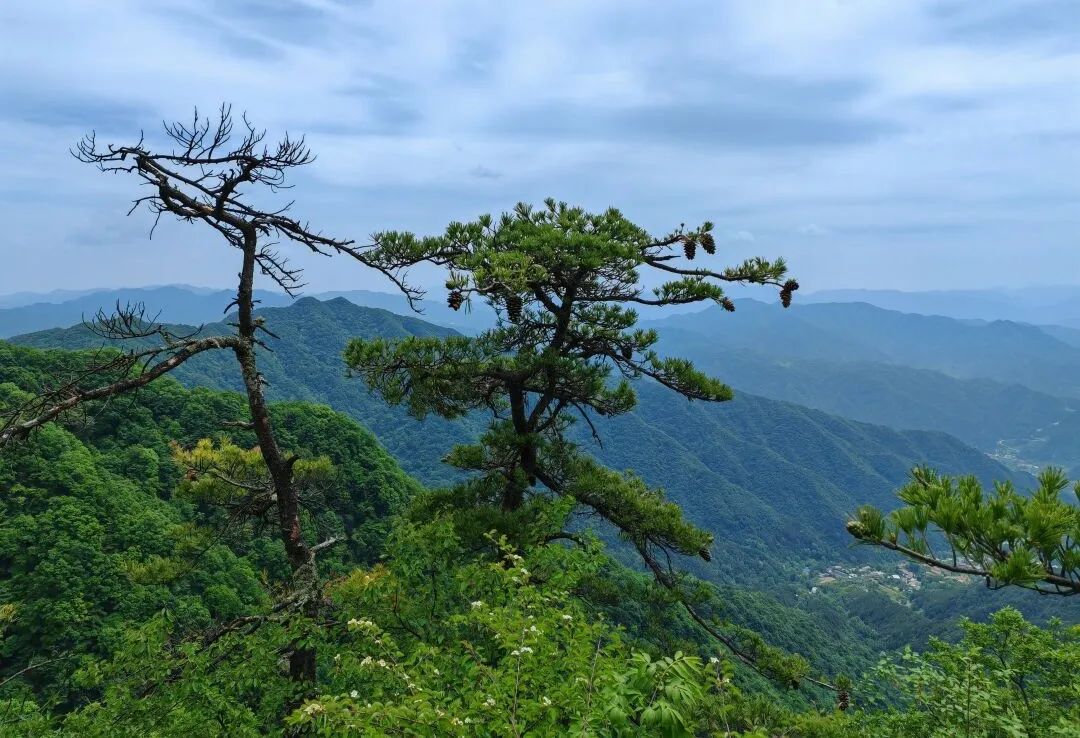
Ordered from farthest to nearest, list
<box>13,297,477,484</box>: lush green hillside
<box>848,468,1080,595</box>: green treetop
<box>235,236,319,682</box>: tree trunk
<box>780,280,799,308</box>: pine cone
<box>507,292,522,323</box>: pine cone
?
1. <box>13,297,477,484</box>: lush green hillside
2. <box>780,280,799,308</box>: pine cone
3. <box>507,292,522,323</box>: pine cone
4. <box>235,236,319,682</box>: tree trunk
5. <box>848,468,1080,595</box>: green treetop

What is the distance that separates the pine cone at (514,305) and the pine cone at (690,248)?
2.73 meters

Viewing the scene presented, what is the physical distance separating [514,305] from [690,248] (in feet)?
9.74

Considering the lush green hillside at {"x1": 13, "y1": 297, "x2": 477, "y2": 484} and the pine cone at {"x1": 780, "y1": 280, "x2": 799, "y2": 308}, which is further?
the lush green hillside at {"x1": 13, "y1": 297, "x2": 477, "y2": 484}

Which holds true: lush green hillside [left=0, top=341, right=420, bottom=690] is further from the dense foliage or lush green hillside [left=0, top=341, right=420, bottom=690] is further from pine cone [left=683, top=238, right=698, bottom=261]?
pine cone [left=683, top=238, right=698, bottom=261]

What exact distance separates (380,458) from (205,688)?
1835 inches

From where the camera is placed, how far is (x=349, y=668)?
485 cm

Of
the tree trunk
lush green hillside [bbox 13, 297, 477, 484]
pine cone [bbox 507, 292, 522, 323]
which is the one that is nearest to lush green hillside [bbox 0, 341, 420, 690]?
the tree trunk

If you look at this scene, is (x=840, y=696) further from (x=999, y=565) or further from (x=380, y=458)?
(x=380, y=458)

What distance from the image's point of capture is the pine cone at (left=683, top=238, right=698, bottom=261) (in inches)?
336

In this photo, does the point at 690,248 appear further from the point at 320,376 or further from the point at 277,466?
the point at 320,376

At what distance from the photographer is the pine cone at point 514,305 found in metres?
7.07

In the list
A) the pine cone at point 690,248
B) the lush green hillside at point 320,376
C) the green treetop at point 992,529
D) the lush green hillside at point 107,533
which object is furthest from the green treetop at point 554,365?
the lush green hillside at point 320,376

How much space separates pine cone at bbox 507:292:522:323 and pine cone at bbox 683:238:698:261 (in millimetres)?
2727

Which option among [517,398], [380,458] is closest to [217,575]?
[380,458]
